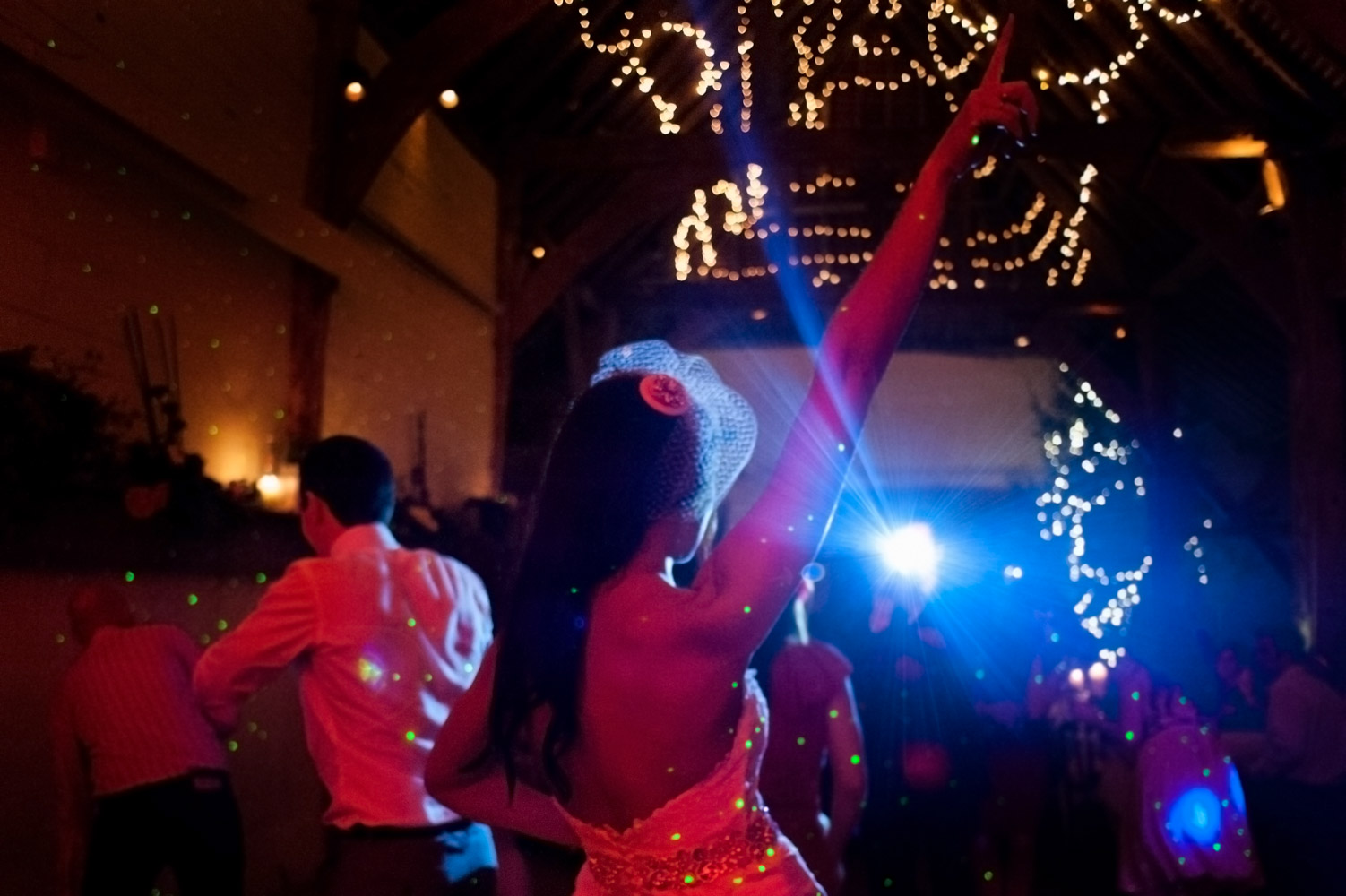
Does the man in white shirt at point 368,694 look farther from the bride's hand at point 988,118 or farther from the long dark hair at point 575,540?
→ the bride's hand at point 988,118

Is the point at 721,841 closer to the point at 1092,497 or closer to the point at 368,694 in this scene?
the point at 368,694

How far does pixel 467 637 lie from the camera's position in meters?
1.89

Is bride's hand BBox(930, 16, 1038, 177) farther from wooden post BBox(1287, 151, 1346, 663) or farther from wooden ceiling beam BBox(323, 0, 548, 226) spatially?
wooden post BBox(1287, 151, 1346, 663)

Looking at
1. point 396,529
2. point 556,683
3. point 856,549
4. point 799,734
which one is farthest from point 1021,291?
point 556,683

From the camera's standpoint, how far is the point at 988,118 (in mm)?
893

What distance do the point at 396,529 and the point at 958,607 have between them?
2.42 meters

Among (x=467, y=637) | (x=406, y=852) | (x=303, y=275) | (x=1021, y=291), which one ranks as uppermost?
(x=1021, y=291)

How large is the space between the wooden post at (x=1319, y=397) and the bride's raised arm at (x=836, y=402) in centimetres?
547

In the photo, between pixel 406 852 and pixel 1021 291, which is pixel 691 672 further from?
pixel 1021 291

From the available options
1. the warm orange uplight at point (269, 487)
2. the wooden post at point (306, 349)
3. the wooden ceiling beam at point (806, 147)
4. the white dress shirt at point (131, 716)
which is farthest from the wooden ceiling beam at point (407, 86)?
the white dress shirt at point (131, 716)

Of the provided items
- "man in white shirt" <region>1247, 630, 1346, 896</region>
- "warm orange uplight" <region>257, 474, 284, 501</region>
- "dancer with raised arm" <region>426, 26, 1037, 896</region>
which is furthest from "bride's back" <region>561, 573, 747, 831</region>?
"man in white shirt" <region>1247, 630, 1346, 896</region>

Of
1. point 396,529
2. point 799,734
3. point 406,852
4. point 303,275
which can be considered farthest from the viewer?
point 396,529

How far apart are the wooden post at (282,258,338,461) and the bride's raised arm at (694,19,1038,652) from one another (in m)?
3.73

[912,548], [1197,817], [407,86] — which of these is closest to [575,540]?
[1197,817]
